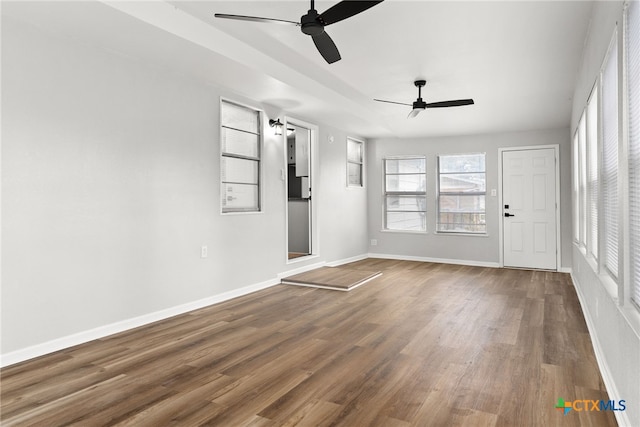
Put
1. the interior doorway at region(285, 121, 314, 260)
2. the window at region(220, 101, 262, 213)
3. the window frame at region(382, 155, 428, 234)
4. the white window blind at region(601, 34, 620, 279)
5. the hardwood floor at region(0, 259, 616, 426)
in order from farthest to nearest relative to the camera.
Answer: the window frame at region(382, 155, 428, 234), the interior doorway at region(285, 121, 314, 260), the window at region(220, 101, 262, 213), the white window blind at region(601, 34, 620, 279), the hardwood floor at region(0, 259, 616, 426)

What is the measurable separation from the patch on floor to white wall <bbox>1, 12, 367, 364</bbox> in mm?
965

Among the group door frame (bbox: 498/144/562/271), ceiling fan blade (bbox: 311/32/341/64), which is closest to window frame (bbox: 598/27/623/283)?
ceiling fan blade (bbox: 311/32/341/64)

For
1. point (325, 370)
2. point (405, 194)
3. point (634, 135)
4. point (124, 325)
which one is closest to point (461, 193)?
point (405, 194)

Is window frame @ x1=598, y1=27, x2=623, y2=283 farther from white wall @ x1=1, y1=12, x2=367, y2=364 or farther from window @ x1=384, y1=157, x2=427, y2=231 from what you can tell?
window @ x1=384, y1=157, x2=427, y2=231

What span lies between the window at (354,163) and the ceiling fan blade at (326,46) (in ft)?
15.3

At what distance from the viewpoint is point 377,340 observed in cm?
333

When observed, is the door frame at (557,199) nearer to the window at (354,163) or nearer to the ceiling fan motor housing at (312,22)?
the window at (354,163)

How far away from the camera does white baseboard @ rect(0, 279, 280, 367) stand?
289cm

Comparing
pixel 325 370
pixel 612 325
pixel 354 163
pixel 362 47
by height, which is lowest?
pixel 325 370

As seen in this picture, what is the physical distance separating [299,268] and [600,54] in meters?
4.48

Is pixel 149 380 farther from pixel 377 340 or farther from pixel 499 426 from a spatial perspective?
pixel 499 426

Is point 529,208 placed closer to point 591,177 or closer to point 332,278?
point 591,177

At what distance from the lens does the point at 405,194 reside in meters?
8.27

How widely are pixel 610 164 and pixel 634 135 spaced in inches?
31.9
